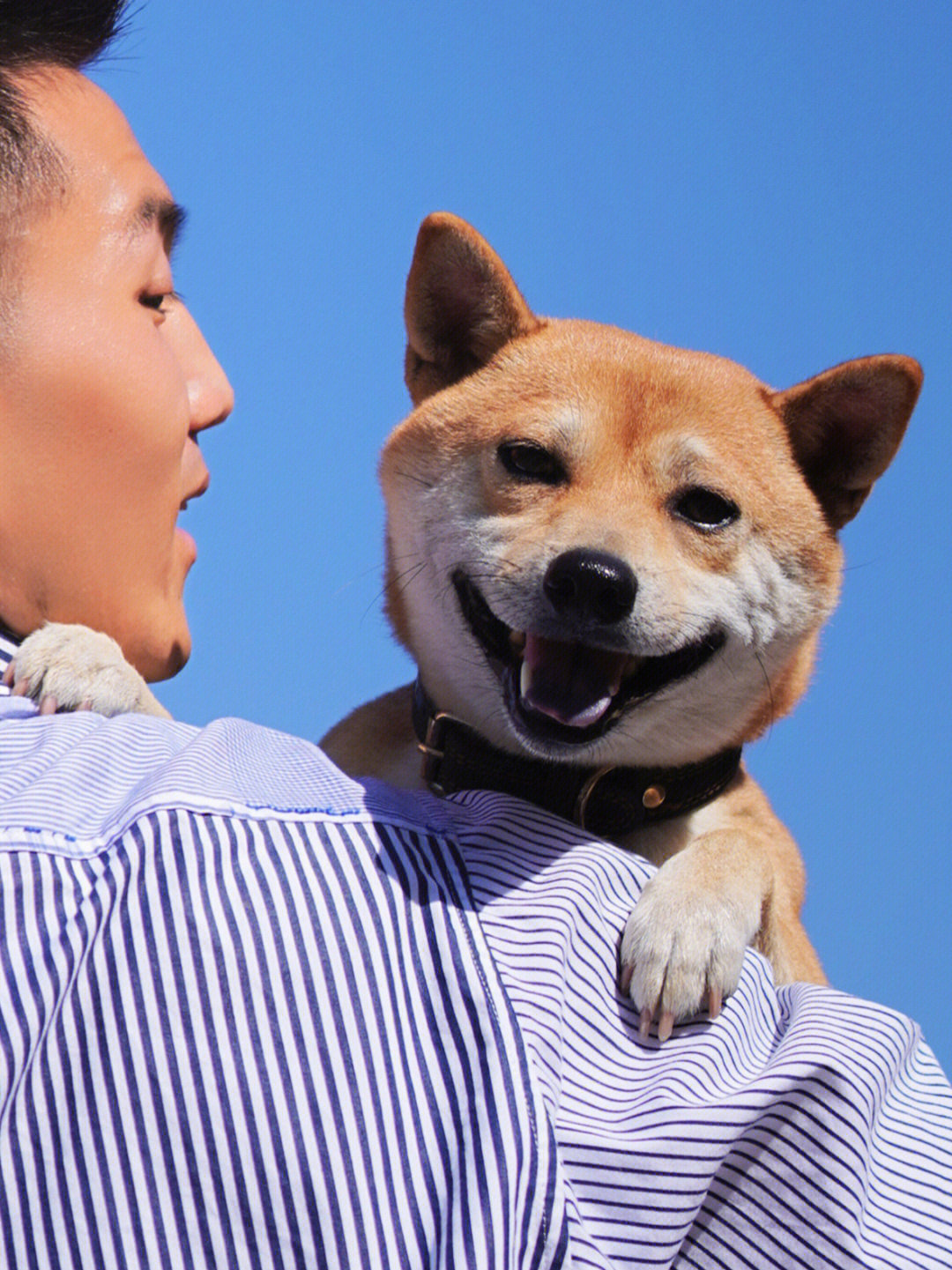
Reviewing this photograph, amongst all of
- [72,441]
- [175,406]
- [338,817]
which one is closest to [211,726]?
[338,817]

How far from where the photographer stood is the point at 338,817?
1.60 meters

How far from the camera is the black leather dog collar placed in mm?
2979

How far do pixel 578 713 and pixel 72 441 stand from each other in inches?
48.4

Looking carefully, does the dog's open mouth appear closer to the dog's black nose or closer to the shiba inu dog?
the shiba inu dog

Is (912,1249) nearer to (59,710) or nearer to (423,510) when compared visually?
→ (59,710)

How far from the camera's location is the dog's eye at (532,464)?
3.30 meters

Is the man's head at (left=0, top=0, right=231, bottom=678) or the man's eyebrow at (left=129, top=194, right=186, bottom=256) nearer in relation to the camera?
the man's head at (left=0, top=0, right=231, bottom=678)

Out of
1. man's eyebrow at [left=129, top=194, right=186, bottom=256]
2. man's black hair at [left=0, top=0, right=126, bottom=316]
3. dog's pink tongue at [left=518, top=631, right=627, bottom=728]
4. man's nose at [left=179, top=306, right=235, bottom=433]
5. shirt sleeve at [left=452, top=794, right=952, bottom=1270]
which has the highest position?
man's black hair at [left=0, top=0, right=126, bottom=316]

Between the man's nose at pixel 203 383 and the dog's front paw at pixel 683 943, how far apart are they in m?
1.47

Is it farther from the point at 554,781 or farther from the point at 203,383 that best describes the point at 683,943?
the point at 203,383

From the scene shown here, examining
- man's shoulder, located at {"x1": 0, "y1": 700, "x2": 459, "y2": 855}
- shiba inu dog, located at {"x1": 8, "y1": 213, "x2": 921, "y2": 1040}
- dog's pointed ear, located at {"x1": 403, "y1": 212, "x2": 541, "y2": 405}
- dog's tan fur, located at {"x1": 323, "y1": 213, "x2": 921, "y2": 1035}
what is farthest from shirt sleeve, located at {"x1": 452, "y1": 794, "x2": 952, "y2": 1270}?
dog's pointed ear, located at {"x1": 403, "y1": 212, "x2": 541, "y2": 405}

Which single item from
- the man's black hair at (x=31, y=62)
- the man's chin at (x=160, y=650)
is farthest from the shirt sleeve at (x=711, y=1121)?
the man's black hair at (x=31, y=62)

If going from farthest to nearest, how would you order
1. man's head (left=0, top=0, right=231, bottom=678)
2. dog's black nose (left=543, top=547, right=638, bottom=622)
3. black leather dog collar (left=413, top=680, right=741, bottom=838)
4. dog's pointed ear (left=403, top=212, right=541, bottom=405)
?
1. dog's pointed ear (left=403, top=212, right=541, bottom=405)
2. black leather dog collar (left=413, top=680, right=741, bottom=838)
3. dog's black nose (left=543, top=547, right=638, bottom=622)
4. man's head (left=0, top=0, right=231, bottom=678)

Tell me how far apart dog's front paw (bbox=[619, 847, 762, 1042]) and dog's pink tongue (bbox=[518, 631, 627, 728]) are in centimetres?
39
